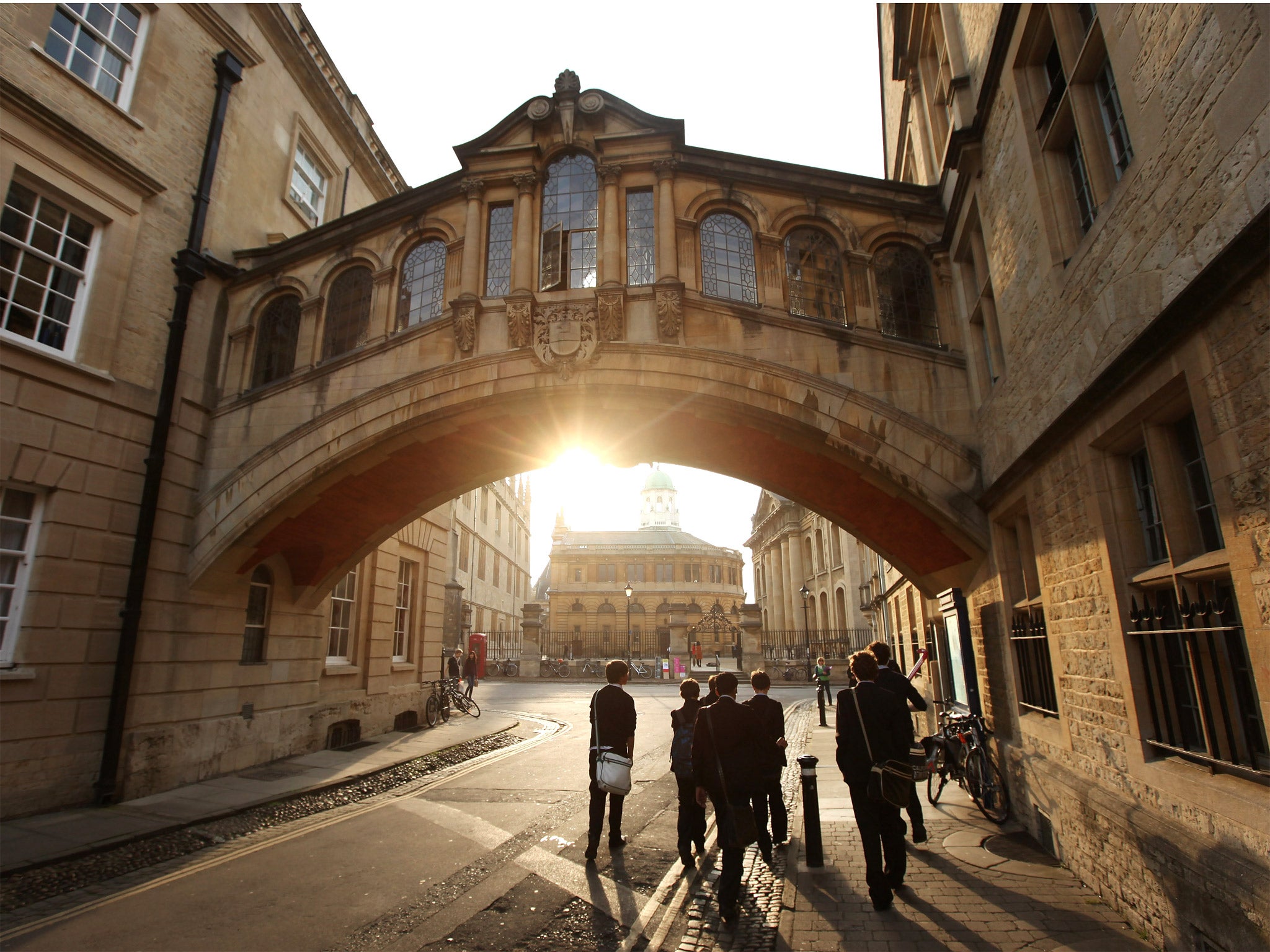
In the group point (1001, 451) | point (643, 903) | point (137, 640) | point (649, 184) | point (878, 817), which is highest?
point (649, 184)

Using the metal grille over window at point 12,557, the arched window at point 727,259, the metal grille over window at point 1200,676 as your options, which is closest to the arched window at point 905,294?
the arched window at point 727,259

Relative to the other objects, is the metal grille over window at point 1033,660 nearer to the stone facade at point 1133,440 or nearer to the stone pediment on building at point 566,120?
the stone facade at point 1133,440

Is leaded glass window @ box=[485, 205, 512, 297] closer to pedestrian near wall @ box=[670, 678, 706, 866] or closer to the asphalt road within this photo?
pedestrian near wall @ box=[670, 678, 706, 866]

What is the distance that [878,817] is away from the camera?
4.99 meters

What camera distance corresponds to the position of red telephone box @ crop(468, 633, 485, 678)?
3011 cm

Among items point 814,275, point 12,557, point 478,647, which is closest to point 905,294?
point 814,275

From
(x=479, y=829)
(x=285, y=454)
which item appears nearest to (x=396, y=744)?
(x=285, y=454)

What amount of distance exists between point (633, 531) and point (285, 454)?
67.3 m

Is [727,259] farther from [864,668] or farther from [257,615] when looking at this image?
[257,615]

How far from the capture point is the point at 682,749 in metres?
6.39

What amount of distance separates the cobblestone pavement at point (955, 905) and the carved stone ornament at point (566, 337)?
21.5 feet

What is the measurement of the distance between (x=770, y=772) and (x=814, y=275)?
7.02 meters

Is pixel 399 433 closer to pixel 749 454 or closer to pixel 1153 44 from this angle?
pixel 749 454

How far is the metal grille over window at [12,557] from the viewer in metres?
8.27
